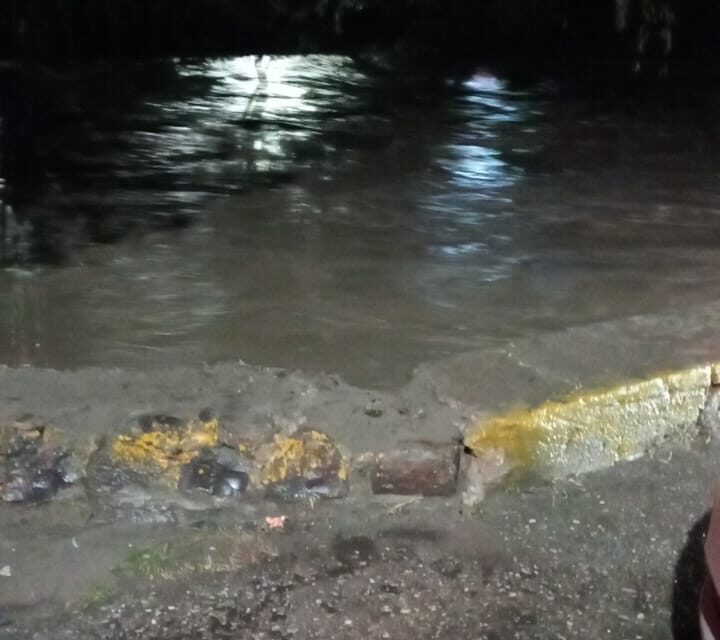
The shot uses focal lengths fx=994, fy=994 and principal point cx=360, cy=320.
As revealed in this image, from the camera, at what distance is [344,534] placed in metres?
2.28

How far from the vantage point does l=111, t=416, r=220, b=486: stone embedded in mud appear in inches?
89.1

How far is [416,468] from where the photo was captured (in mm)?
2318

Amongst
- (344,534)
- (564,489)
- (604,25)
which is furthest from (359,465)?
(604,25)

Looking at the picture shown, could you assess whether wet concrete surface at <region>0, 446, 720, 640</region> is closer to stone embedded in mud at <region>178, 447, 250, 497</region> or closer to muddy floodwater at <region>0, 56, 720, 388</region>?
stone embedded in mud at <region>178, 447, 250, 497</region>

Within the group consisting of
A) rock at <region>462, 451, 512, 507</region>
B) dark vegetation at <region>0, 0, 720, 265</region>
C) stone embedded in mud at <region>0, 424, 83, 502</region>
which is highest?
dark vegetation at <region>0, 0, 720, 265</region>

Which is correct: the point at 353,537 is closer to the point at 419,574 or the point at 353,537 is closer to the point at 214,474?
the point at 419,574

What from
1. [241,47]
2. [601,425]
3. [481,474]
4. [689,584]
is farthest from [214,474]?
[241,47]

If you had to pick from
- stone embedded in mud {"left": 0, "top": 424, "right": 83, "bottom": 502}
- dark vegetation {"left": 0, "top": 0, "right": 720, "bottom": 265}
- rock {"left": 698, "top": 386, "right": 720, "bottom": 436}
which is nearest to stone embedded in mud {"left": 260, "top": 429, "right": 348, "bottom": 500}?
stone embedded in mud {"left": 0, "top": 424, "right": 83, "bottom": 502}

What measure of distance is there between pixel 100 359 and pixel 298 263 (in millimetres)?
902

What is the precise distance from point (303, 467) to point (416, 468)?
26 cm

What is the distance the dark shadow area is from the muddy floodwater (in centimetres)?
92

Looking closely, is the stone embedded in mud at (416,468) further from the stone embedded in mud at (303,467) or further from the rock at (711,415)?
the rock at (711,415)

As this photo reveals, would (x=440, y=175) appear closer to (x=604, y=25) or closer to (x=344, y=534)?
(x=344, y=534)

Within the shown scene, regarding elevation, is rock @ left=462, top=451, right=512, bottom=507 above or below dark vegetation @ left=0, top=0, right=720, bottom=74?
below
